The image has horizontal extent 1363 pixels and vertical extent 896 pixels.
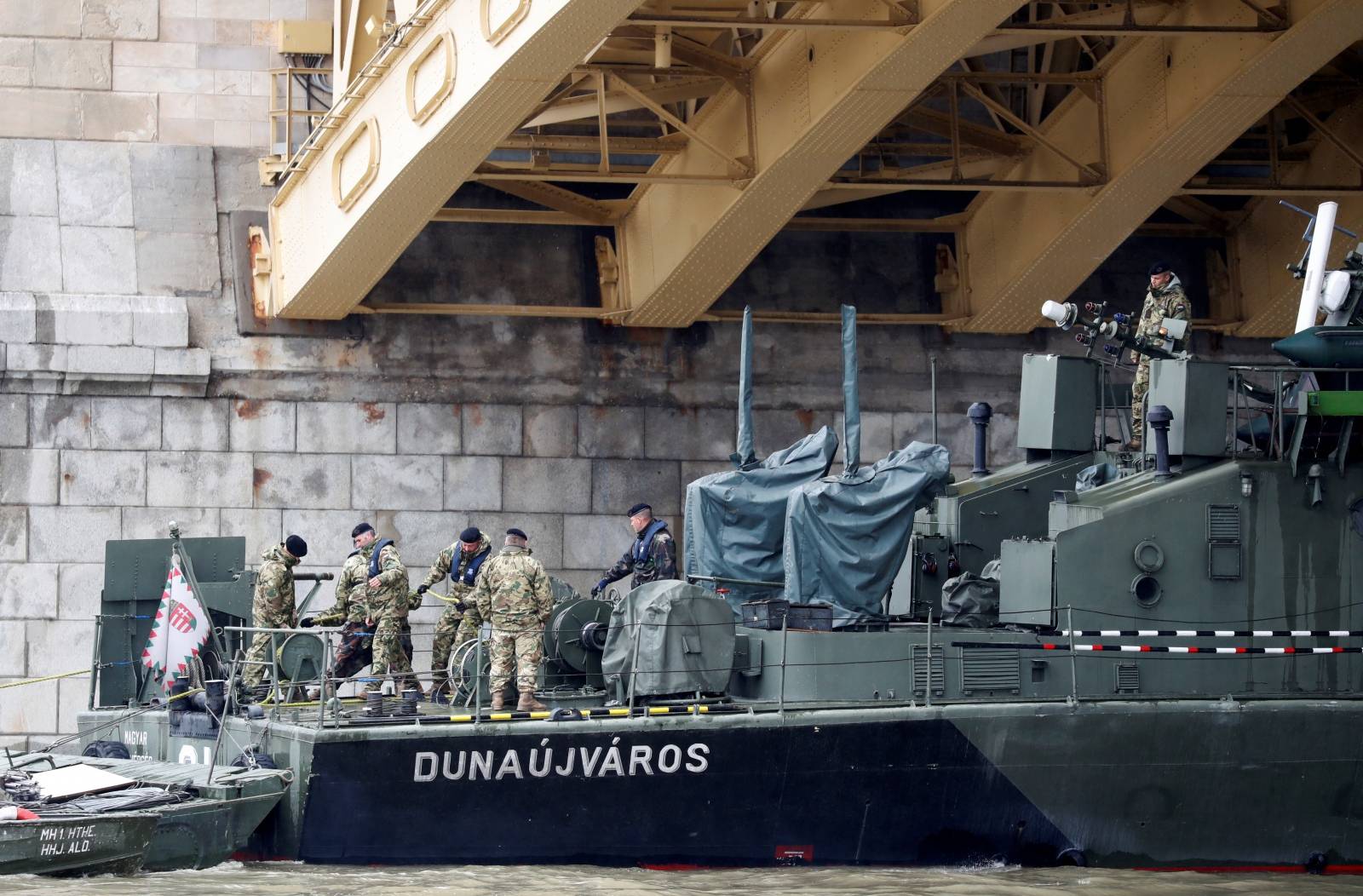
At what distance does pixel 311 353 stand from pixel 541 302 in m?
2.72

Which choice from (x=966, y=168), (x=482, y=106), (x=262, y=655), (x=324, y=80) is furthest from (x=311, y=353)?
(x=966, y=168)

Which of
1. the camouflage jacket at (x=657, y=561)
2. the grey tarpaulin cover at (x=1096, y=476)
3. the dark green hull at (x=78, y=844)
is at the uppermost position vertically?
the grey tarpaulin cover at (x=1096, y=476)

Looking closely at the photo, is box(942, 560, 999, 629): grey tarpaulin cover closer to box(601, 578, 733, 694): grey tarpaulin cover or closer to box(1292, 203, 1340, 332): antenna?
box(601, 578, 733, 694): grey tarpaulin cover

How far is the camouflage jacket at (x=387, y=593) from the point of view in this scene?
17625 millimetres

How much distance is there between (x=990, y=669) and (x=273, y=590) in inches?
242

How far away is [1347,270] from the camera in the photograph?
54.2ft

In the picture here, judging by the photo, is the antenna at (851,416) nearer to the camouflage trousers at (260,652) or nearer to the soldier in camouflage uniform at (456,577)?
the soldier in camouflage uniform at (456,577)

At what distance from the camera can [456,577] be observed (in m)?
17.9

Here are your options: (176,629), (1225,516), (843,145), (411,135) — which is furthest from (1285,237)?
(176,629)

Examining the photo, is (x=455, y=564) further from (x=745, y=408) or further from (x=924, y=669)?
(x=924, y=669)

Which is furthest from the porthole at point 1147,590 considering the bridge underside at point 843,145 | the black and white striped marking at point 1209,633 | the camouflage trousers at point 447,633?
the bridge underside at point 843,145

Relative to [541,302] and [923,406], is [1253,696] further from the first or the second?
[541,302]

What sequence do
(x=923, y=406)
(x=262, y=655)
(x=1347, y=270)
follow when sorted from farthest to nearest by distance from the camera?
(x=923, y=406)
(x=262, y=655)
(x=1347, y=270)

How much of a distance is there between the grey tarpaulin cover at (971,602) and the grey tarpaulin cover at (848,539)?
26.5 inches
